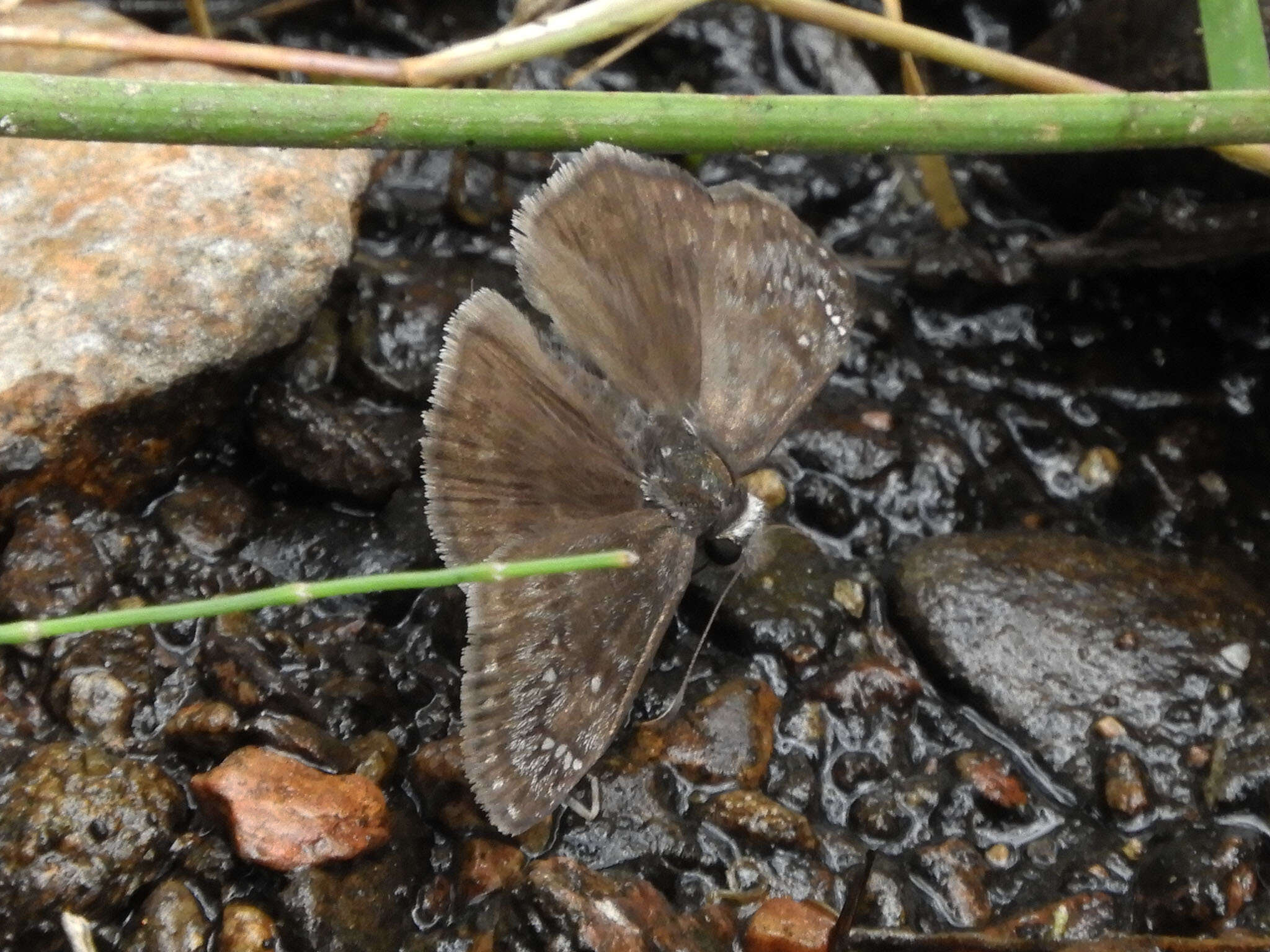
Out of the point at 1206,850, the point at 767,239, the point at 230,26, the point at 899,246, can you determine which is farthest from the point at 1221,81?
the point at 230,26

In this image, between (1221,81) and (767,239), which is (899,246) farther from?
(1221,81)

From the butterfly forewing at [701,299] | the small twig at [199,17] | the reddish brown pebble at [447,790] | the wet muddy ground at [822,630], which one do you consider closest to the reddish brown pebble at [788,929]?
the wet muddy ground at [822,630]

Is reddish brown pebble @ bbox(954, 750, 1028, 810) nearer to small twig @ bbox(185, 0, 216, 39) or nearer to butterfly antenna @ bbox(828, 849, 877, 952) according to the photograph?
butterfly antenna @ bbox(828, 849, 877, 952)

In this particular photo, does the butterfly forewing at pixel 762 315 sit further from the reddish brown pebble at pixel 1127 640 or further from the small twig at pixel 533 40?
the reddish brown pebble at pixel 1127 640

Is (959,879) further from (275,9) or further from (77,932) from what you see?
(275,9)

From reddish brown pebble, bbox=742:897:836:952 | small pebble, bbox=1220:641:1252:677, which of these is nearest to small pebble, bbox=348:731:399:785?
reddish brown pebble, bbox=742:897:836:952

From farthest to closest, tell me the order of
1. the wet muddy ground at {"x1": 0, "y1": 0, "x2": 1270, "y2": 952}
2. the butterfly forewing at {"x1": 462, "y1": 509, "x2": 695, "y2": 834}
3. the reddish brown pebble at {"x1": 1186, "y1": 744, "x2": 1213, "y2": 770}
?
1. the reddish brown pebble at {"x1": 1186, "y1": 744, "x2": 1213, "y2": 770}
2. the wet muddy ground at {"x1": 0, "y1": 0, "x2": 1270, "y2": 952}
3. the butterfly forewing at {"x1": 462, "y1": 509, "x2": 695, "y2": 834}
